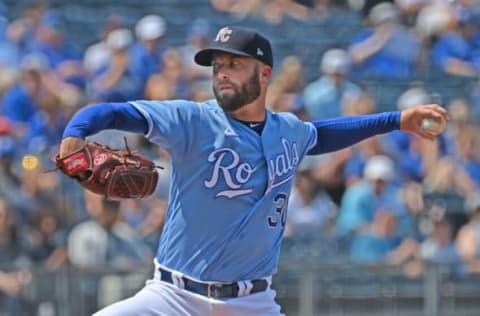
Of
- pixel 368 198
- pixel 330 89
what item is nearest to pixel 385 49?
pixel 330 89

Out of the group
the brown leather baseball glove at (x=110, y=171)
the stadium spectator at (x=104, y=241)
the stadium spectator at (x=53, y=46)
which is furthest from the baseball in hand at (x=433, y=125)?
the stadium spectator at (x=53, y=46)

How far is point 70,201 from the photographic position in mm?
8359

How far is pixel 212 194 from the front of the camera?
4.66 m

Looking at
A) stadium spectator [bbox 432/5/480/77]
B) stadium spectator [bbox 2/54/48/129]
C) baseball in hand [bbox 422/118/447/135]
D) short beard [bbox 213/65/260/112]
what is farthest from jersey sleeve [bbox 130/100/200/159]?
stadium spectator [bbox 432/5/480/77]

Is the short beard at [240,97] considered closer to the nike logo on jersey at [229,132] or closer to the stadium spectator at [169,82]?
the nike logo on jersey at [229,132]

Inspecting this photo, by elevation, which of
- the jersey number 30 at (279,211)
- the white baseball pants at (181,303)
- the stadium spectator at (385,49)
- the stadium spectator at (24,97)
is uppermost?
the stadium spectator at (385,49)

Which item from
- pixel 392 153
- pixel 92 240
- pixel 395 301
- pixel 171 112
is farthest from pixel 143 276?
pixel 171 112

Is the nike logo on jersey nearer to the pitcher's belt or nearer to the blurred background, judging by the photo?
the pitcher's belt

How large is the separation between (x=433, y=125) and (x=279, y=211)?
0.89 metres

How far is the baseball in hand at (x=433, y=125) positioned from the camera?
5.17m

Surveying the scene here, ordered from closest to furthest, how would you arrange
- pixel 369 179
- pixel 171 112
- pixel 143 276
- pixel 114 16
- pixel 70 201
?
pixel 171 112, pixel 143 276, pixel 70 201, pixel 369 179, pixel 114 16

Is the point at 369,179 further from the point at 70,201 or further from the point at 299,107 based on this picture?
the point at 70,201

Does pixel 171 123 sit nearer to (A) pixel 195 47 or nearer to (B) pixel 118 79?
(B) pixel 118 79

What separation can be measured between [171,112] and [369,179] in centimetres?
462
